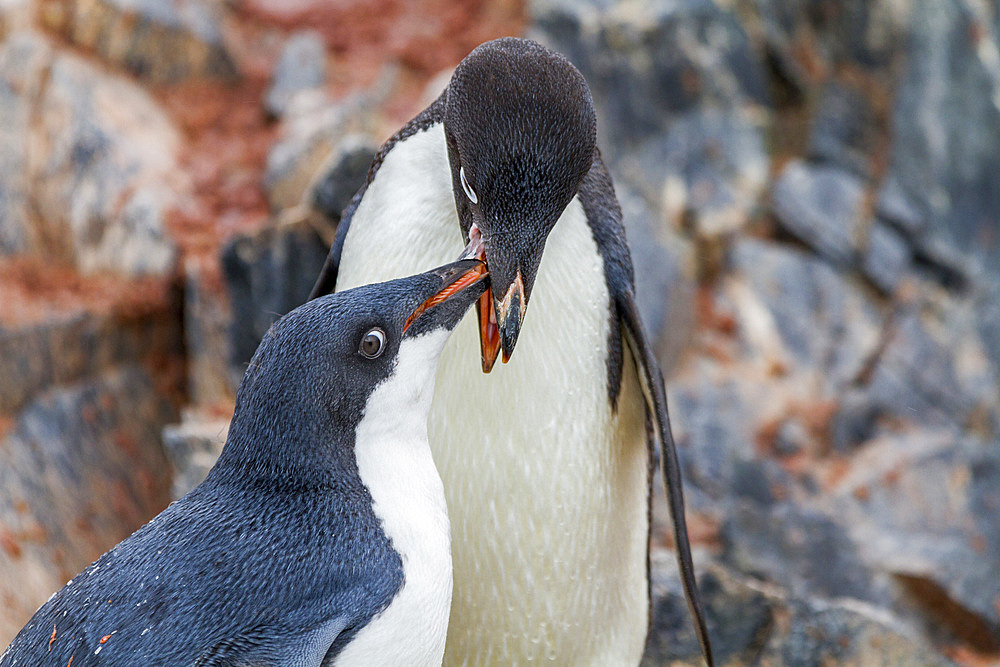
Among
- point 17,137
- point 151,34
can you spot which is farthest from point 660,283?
point 17,137

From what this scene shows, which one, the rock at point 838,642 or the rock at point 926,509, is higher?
the rock at point 838,642

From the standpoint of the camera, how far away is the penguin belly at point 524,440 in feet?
4.82

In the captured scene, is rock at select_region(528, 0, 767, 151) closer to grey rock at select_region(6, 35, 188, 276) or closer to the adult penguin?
grey rock at select_region(6, 35, 188, 276)

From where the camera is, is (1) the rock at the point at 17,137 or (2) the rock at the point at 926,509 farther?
(1) the rock at the point at 17,137

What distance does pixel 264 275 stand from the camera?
3271 millimetres

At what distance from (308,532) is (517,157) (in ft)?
1.82

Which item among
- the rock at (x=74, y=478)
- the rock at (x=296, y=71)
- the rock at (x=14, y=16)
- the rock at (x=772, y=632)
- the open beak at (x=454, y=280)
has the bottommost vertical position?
the rock at (x=772, y=632)

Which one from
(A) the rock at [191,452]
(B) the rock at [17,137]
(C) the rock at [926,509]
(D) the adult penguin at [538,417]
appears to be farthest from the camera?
(B) the rock at [17,137]

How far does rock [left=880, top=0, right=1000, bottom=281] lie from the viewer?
473 centimetres

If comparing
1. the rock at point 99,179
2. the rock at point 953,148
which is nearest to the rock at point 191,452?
the rock at point 99,179

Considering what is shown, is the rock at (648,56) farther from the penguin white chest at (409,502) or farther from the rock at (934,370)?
the penguin white chest at (409,502)

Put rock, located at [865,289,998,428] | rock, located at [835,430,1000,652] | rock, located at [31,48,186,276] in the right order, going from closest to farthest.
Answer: rock, located at [835,430,1000,652], rock, located at [31,48,186,276], rock, located at [865,289,998,428]

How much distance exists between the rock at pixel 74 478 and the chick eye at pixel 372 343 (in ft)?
7.00

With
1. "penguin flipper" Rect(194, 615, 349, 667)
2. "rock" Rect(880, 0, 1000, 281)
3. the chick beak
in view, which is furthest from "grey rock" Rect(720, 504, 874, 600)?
"penguin flipper" Rect(194, 615, 349, 667)
